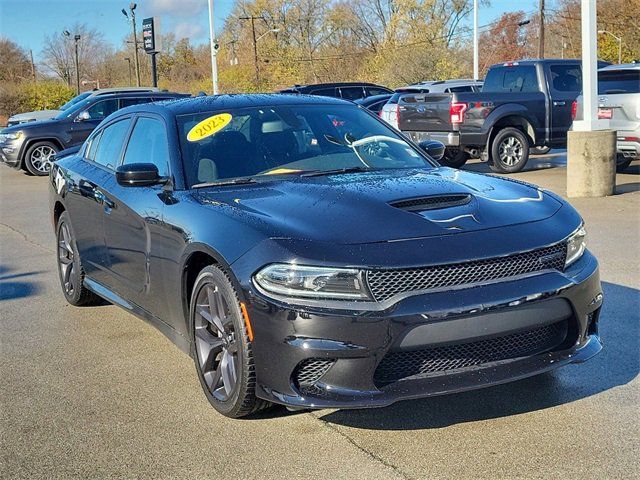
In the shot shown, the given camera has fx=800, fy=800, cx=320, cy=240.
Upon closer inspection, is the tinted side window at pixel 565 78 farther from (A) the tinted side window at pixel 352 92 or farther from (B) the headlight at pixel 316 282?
(B) the headlight at pixel 316 282

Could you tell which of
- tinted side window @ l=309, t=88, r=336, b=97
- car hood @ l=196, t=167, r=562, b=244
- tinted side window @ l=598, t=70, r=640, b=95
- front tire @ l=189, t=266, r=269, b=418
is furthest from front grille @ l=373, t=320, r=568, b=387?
tinted side window @ l=309, t=88, r=336, b=97

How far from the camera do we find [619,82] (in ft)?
41.4

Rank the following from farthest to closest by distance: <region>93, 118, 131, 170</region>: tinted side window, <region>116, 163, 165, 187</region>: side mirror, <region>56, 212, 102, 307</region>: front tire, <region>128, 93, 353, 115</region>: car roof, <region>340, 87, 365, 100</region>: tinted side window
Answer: <region>340, 87, 365, 100</region>: tinted side window
<region>56, 212, 102, 307</region>: front tire
<region>93, 118, 131, 170</region>: tinted side window
<region>128, 93, 353, 115</region>: car roof
<region>116, 163, 165, 187</region>: side mirror

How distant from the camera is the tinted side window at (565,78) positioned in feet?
49.6

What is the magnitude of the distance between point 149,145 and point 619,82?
970 centimetres

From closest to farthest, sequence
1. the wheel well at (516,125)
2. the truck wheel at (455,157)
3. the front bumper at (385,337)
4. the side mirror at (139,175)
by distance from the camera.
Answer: the front bumper at (385,337), the side mirror at (139,175), the wheel well at (516,125), the truck wheel at (455,157)

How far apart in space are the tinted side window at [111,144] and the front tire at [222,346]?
6.44ft

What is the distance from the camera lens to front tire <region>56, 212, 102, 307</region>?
6141 millimetres

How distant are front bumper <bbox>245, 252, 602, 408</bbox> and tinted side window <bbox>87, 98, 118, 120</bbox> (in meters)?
16.1

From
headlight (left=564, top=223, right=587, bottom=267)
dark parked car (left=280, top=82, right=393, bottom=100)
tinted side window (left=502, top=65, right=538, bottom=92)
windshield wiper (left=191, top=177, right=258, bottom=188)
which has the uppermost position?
dark parked car (left=280, top=82, right=393, bottom=100)

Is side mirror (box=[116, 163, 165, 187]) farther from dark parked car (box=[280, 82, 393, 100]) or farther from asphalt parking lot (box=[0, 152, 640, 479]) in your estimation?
dark parked car (box=[280, 82, 393, 100])

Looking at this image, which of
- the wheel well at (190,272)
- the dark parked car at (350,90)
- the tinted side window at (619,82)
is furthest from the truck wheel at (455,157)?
the wheel well at (190,272)

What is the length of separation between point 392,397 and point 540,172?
1205 centimetres

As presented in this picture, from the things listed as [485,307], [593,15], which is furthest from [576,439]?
[593,15]
